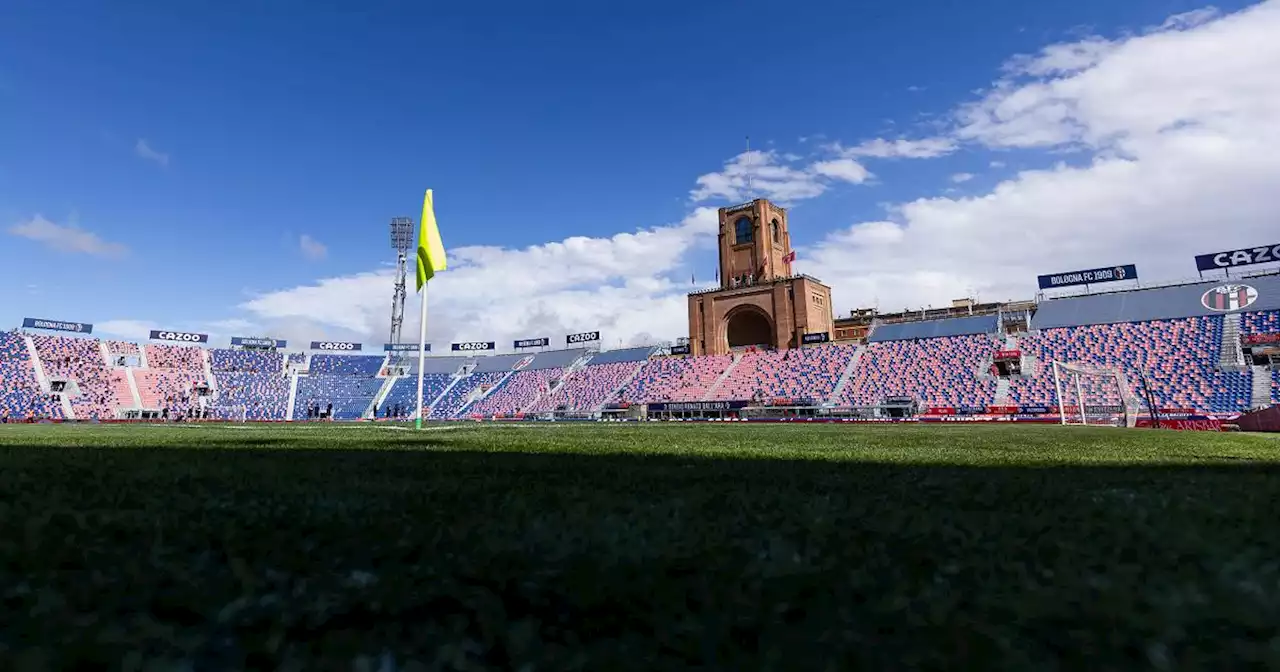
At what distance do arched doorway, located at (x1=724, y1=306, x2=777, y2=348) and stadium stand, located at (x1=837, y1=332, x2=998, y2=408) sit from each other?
46.6 feet

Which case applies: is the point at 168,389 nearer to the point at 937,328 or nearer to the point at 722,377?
the point at 722,377

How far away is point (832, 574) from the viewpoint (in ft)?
6.02

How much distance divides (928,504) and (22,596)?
11.1 ft

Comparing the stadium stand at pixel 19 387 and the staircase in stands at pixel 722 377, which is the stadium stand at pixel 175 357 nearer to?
the stadium stand at pixel 19 387

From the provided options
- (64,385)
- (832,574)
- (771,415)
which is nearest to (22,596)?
(832,574)

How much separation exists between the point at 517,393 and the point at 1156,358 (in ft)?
177

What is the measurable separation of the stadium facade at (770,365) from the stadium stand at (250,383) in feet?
0.68

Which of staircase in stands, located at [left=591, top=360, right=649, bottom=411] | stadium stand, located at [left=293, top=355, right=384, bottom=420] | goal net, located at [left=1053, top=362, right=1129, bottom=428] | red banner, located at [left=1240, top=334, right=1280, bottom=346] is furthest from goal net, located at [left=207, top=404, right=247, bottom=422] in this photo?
red banner, located at [left=1240, top=334, right=1280, bottom=346]

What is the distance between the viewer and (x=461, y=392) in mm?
72188

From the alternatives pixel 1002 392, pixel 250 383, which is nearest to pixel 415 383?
pixel 250 383

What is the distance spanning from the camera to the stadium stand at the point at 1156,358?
36.1 meters

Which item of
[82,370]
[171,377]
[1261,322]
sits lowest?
[1261,322]

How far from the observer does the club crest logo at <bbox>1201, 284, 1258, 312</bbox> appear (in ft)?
144

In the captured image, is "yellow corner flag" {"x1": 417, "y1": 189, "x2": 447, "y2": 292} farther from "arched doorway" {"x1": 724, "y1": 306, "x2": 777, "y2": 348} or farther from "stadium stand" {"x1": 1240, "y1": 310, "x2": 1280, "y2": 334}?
"stadium stand" {"x1": 1240, "y1": 310, "x2": 1280, "y2": 334}
